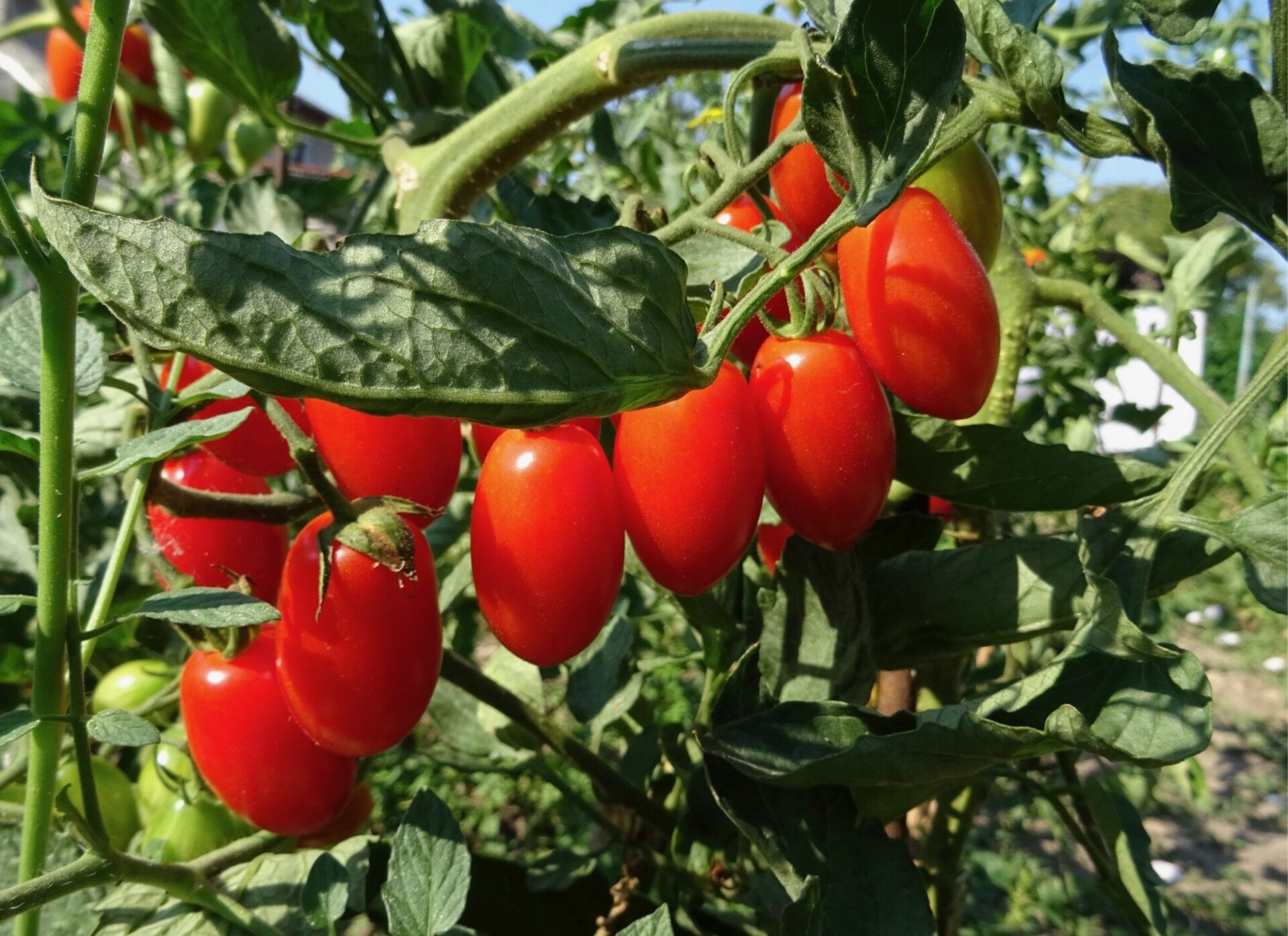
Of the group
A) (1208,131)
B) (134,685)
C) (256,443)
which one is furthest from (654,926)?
(134,685)

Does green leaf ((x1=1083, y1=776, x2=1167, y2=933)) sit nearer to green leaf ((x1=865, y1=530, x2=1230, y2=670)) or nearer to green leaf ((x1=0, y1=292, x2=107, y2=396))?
green leaf ((x1=865, y1=530, x2=1230, y2=670))

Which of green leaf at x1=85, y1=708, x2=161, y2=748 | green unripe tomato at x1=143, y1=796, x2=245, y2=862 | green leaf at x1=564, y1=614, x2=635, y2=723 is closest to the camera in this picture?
green leaf at x1=85, y1=708, x2=161, y2=748

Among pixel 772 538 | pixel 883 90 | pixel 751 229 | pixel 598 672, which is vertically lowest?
pixel 598 672

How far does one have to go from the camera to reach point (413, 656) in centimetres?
50

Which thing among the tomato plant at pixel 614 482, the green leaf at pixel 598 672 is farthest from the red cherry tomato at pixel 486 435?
the green leaf at pixel 598 672

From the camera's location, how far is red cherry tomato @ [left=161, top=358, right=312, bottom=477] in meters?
0.56

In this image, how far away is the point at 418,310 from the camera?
1.04 ft

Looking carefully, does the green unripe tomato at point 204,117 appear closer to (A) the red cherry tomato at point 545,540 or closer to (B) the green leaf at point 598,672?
(B) the green leaf at point 598,672

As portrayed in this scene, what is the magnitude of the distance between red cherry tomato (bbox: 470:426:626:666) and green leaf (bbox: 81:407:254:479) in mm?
114

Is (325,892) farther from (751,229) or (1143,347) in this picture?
(1143,347)

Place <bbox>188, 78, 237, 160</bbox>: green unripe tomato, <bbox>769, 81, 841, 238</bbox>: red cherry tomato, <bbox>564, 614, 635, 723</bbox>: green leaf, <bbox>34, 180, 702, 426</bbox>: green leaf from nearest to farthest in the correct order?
<bbox>34, 180, 702, 426</bbox>: green leaf
<bbox>769, 81, 841, 238</bbox>: red cherry tomato
<bbox>564, 614, 635, 723</bbox>: green leaf
<bbox>188, 78, 237, 160</bbox>: green unripe tomato

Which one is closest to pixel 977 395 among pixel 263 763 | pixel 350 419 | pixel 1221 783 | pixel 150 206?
pixel 350 419

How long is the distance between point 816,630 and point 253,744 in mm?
317

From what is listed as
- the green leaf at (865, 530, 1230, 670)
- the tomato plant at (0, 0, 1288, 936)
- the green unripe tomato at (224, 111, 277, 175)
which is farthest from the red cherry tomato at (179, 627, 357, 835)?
the green unripe tomato at (224, 111, 277, 175)
